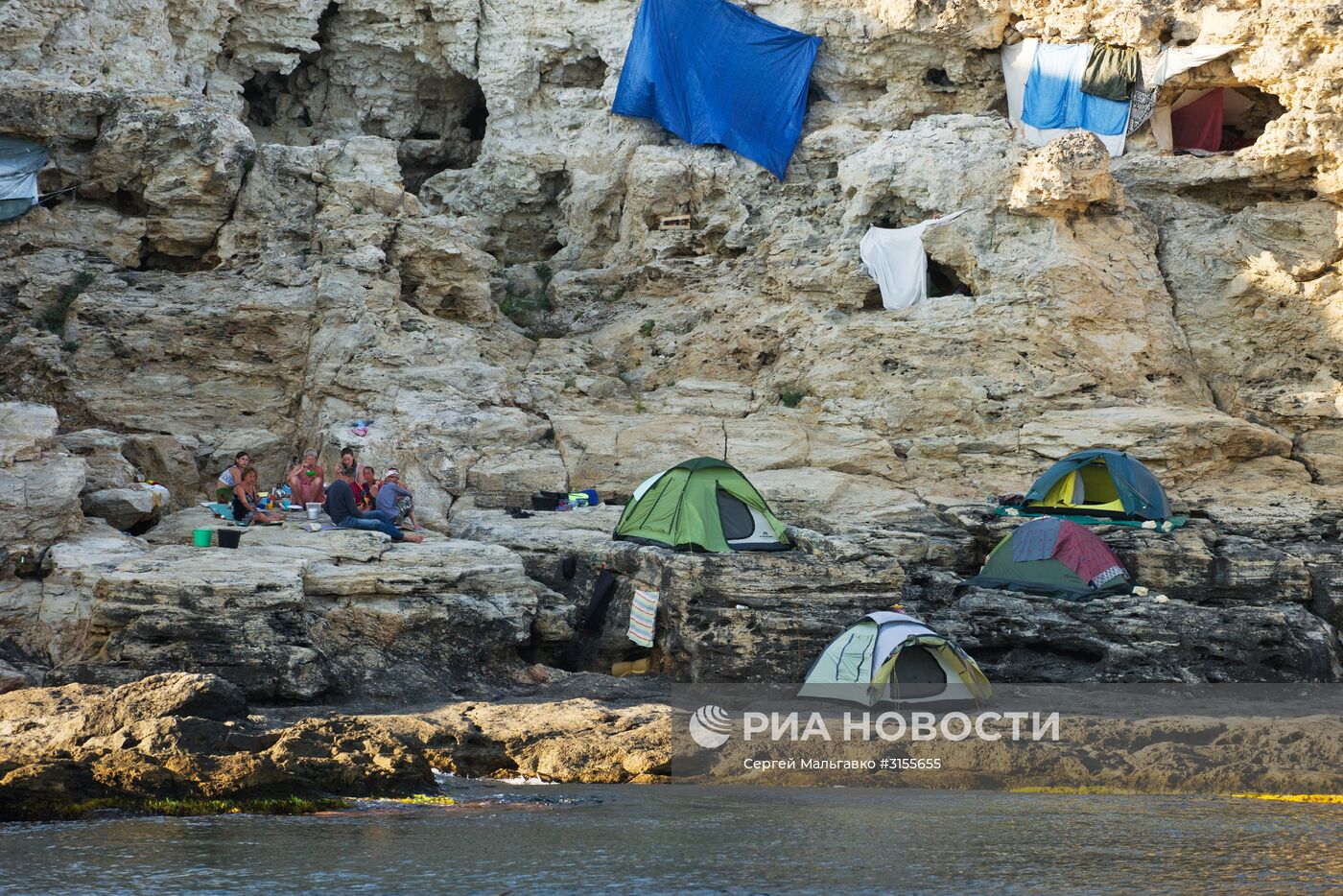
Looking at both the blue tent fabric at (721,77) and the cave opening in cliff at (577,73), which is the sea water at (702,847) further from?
the cave opening in cliff at (577,73)

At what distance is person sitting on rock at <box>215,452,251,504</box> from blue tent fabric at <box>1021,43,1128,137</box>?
13.5 metres

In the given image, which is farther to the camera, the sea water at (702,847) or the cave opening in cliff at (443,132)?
the cave opening in cliff at (443,132)

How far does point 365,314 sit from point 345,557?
6.08 metres

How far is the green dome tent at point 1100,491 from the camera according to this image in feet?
51.1

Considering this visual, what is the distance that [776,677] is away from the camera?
41.5 ft

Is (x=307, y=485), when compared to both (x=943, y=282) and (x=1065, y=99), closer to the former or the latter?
(x=943, y=282)

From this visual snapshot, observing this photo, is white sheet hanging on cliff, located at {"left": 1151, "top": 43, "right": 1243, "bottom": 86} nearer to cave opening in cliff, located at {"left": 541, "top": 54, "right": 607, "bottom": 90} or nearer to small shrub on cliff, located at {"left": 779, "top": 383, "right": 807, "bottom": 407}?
small shrub on cliff, located at {"left": 779, "top": 383, "right": 807, "bottom": 407}

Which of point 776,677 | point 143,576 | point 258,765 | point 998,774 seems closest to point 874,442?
point 776,677

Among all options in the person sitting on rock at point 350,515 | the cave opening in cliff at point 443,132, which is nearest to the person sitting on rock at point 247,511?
the person sitting on rock at point 350,515

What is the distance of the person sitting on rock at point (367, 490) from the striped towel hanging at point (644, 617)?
353cm

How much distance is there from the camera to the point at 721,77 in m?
21.6

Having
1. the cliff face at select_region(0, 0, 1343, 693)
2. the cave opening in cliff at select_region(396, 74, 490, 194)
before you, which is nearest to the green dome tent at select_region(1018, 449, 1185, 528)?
the cliff face at select_region(0, 0, 1343, 693)

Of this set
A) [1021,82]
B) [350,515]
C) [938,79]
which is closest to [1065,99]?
[1021,82]

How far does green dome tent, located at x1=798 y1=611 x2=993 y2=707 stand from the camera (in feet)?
36.7
